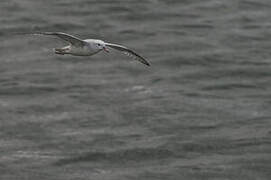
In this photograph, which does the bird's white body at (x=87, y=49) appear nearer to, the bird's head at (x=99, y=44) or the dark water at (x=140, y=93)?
the bird's head at (x=99, y=44)

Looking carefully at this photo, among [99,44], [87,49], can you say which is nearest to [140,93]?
[99,44]

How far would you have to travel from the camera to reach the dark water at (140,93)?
62.4 metres

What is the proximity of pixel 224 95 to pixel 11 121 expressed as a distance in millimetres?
15164

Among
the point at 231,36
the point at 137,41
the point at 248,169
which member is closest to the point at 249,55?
the point at 231,36

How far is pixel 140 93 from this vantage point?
69.1 m

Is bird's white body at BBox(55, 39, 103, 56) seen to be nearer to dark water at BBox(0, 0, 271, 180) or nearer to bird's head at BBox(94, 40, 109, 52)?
bird's head at BBox(94, 40, 109, 52)

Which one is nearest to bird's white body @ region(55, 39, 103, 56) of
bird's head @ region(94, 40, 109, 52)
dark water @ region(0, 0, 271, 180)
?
bird's head @ region(94, 40, 109, 52)

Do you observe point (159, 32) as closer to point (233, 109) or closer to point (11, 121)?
point (233, 109)

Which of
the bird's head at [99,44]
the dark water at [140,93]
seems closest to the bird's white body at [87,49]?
the bird's head at [99,44]

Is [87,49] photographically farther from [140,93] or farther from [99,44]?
[140,93]

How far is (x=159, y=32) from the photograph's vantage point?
76.1 metres

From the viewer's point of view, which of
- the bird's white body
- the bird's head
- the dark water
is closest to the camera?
the bird's white body

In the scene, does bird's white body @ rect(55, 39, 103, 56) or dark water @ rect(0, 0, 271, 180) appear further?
dark water @ rect(0, 0, 271, 180)

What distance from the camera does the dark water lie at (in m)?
62.4
